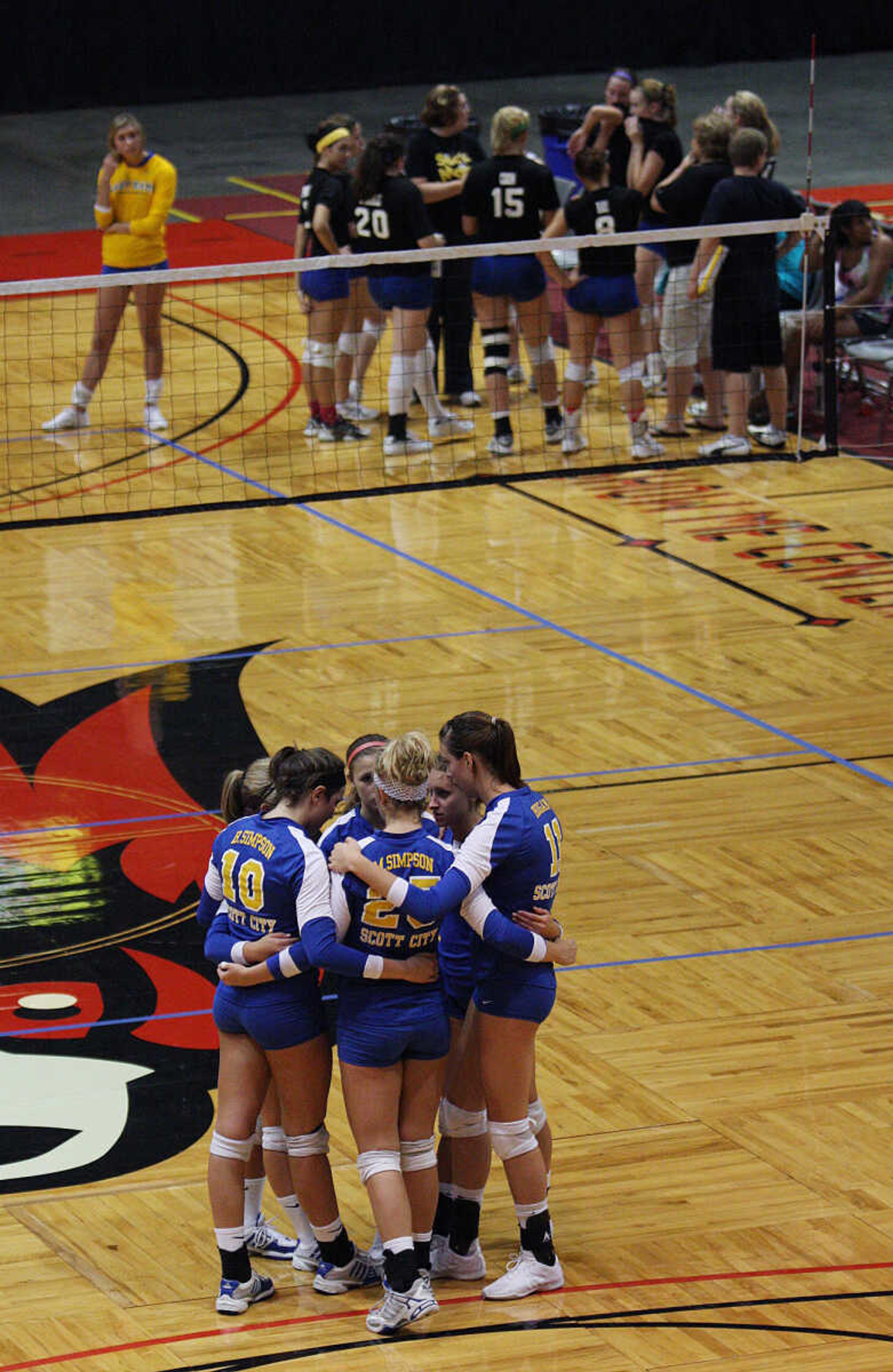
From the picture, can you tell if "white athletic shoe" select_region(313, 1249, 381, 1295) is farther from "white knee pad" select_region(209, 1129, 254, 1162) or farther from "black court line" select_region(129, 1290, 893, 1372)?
"white knee pad" select_region(209, 1129, 254, 1162)

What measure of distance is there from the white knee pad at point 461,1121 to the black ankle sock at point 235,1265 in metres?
0.65

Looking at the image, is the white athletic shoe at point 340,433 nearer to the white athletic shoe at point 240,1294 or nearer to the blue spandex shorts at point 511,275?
the blue spandex shorts at point 511,275

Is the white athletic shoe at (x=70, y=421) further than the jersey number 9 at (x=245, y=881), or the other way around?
the white athletic shoe at (x=70, y=421)

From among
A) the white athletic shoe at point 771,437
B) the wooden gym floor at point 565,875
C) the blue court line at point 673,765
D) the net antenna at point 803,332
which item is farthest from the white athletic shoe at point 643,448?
the blue court line at point 673,765

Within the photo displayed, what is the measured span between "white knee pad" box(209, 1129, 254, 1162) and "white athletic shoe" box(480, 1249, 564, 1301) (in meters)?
0.75

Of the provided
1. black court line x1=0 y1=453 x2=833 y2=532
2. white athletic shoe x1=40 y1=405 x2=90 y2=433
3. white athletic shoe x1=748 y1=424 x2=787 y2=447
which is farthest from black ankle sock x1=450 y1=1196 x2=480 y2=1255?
white athletic shoe x1=40 y1=405 x2=90 y2=433

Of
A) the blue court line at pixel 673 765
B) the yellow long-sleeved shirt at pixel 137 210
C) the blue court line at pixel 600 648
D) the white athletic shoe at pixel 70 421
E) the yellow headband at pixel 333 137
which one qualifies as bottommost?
the blue court line at pixel 673 765

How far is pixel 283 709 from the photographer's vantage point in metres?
10.3

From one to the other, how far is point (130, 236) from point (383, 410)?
2324 millimetres

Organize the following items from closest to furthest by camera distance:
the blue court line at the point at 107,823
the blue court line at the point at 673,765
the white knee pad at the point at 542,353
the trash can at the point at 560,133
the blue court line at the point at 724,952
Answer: the blue court line at the point at 724,952 → the blue court line at the point at 107,823 → the blue court line at the point at 673,765 → the white knee pad at the point at 542,353 → the trash can at the point at 560,133

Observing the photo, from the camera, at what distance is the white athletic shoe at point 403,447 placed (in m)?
14.5

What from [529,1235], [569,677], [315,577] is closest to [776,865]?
[569,677]

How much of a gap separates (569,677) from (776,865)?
2.34m

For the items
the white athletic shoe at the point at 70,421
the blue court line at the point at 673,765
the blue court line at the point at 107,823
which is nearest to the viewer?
the blue court line at the point at 107,823
